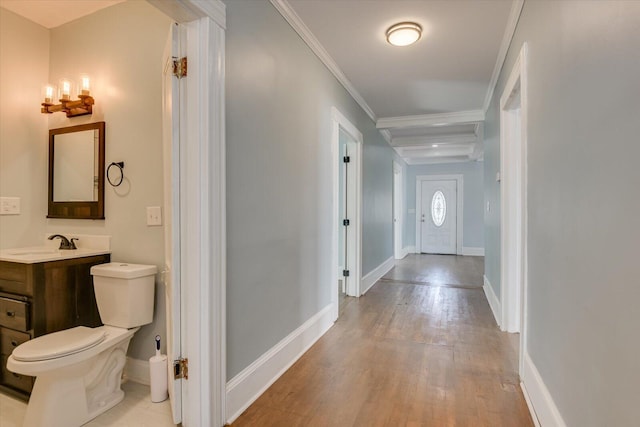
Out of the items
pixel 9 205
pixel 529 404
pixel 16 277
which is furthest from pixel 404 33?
pixel 9 205

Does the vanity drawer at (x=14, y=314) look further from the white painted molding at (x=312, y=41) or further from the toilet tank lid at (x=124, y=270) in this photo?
the white painted molding at (x=312, y=41)

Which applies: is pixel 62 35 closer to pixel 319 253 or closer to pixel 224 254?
pixel 224 254

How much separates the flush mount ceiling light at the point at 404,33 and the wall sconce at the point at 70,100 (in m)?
2.24

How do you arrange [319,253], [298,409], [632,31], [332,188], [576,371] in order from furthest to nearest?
[332,188] → [319,253] → [298,409] → [576,371] → [632,31]

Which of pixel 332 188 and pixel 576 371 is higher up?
pixel 332 188

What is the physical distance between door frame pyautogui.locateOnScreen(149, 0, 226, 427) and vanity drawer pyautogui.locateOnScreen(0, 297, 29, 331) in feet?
3.61

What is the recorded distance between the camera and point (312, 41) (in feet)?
8.83

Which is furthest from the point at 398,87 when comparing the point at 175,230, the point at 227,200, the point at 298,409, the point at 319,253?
the point at 298,409

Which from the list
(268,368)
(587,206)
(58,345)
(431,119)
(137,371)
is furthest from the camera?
(431,119)

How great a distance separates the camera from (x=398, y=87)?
378 cm

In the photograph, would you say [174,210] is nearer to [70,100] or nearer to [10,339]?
[10,339]

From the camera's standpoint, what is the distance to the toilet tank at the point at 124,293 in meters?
2.03

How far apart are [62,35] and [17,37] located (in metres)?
0.28

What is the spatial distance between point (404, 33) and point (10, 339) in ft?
10.9
